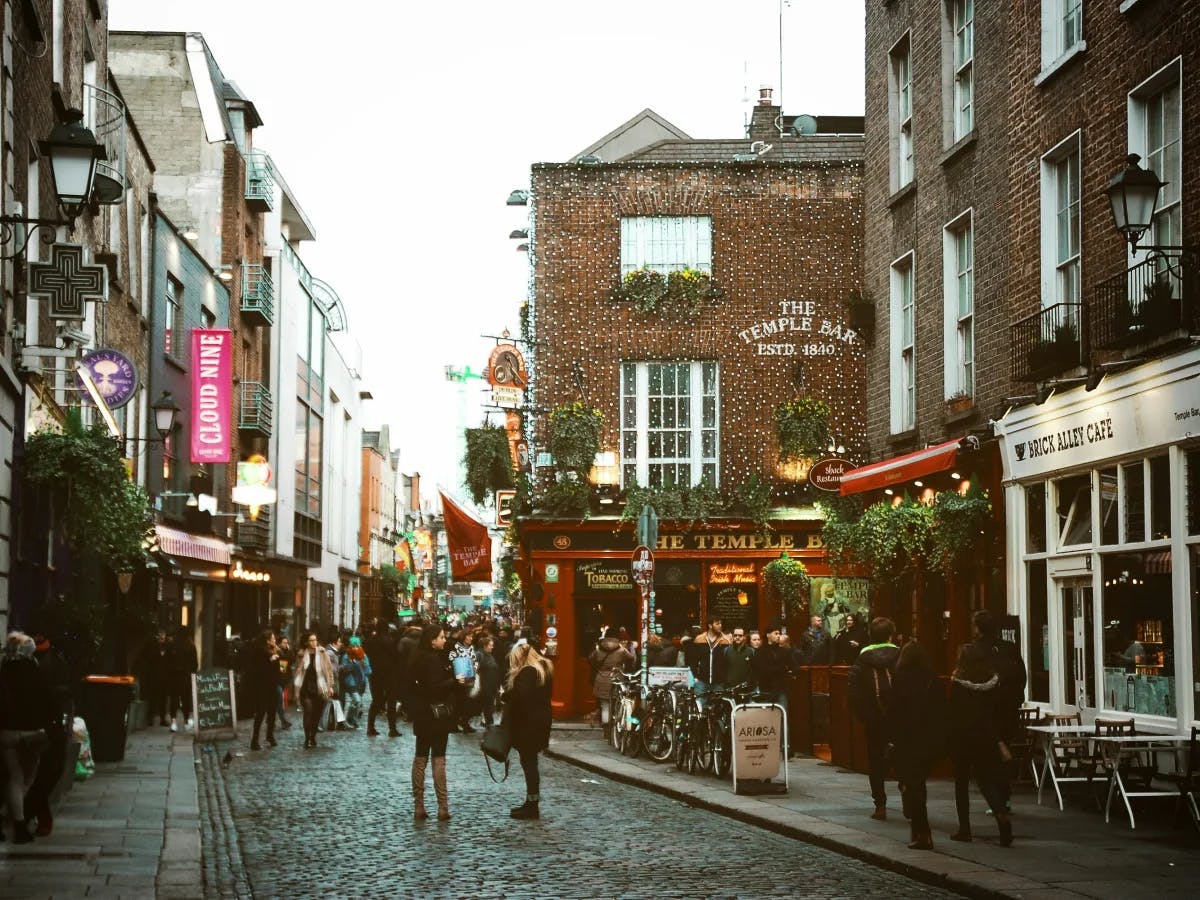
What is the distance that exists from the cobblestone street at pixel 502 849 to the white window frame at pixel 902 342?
22.8 feet

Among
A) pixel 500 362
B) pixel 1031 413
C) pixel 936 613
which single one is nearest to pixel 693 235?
pixel 500 362

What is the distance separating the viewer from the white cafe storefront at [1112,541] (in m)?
14.9

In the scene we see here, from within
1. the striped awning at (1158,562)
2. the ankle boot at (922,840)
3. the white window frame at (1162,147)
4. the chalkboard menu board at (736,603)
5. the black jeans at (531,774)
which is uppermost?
the white window frame at (1162,147)

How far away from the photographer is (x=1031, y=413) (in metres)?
18.2

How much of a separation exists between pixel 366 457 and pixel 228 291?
45110 mm

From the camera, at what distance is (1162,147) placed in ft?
50.8

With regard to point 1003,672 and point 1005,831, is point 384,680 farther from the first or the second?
point 1005,831

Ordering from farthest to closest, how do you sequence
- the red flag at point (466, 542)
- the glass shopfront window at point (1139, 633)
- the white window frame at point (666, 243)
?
the red flag at point (466, 542) → the white window frame at point (666, 243) → the glass shopfront window at point (1139, 633)

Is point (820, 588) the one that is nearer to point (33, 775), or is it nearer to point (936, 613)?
point (936, 613)

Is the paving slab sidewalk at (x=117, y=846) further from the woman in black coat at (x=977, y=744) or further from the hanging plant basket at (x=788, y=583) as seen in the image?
the hanging plant basket at (x=788, y=583)

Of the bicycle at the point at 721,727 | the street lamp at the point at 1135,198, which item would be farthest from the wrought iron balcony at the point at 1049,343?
the bicycle at the point at 721,727

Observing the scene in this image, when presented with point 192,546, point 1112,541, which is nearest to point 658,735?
point 1112,541

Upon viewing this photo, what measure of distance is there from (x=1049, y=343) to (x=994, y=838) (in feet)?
19.2

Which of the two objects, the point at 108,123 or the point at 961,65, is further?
the point at 108,123
